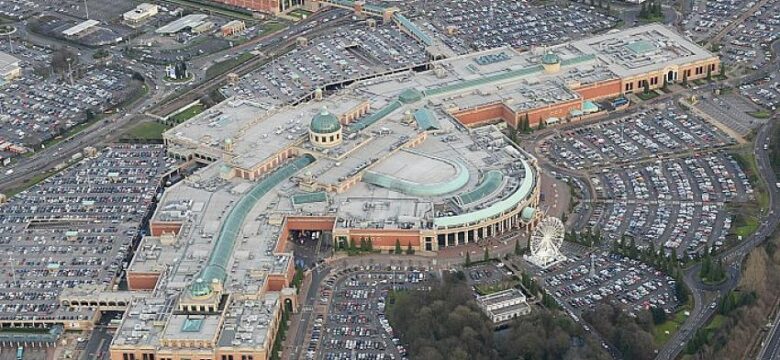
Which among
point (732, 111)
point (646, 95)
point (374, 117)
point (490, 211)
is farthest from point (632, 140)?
point (374, 117)

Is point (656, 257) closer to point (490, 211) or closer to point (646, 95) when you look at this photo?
point (490, 211)

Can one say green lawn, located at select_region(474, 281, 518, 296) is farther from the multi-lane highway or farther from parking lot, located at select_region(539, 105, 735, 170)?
the multi-lane highway

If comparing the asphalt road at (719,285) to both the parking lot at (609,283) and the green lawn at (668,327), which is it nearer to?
the green lawn at (668,327)

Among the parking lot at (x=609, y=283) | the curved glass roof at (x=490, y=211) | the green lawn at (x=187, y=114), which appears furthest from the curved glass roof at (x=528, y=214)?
the green lawn at (x=187, y=114)

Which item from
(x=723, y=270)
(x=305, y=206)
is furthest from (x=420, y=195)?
(x=723, y=270)

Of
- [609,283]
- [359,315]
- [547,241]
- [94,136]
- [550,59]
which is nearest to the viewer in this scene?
[359,315]

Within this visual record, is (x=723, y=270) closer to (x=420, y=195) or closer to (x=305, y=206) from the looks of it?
(x=420, y=195)

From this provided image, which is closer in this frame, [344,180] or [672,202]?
[344,180]
